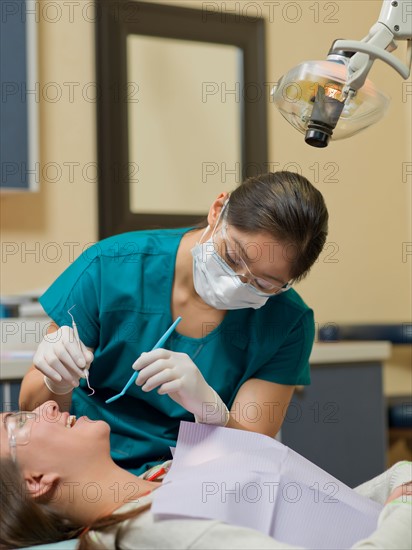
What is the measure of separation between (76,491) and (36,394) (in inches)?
10.2

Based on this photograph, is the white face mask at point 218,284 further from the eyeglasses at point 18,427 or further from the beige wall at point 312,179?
the beige wall at point 312,179

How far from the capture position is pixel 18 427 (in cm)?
139

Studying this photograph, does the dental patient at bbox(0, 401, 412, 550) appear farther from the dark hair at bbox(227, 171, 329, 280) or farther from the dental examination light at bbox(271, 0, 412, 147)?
the dental examination light at bbox(271, 0, 412, 147)

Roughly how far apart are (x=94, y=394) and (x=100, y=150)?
1282 millimetres

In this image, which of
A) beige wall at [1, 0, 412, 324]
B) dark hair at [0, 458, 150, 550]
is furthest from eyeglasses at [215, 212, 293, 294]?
beige wall at [1, 0, 412, 324]

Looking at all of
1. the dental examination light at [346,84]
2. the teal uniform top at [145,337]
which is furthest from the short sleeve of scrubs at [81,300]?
the dental examination light at [346,84]

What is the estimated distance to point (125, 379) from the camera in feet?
5.21

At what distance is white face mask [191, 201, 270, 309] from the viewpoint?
60.4 inches

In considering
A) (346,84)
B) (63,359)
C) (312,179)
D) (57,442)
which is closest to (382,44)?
(346,84)

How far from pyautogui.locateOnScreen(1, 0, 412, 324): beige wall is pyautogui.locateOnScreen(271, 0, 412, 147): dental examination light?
1.41 meters

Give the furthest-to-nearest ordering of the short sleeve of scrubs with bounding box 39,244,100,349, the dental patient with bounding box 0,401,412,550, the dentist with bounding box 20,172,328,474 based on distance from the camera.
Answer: the short sleeve of scrubs with bounding box 39,244,100,349, the dentist with bounding box 20,172,328,474, the dental patient with bounding box 0,401,412,550

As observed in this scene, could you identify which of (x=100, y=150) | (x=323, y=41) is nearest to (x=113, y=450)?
(x=100, y=150)

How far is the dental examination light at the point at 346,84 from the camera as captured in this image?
1.25 m

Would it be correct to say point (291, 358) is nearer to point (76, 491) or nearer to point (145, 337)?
point (145, 337)
